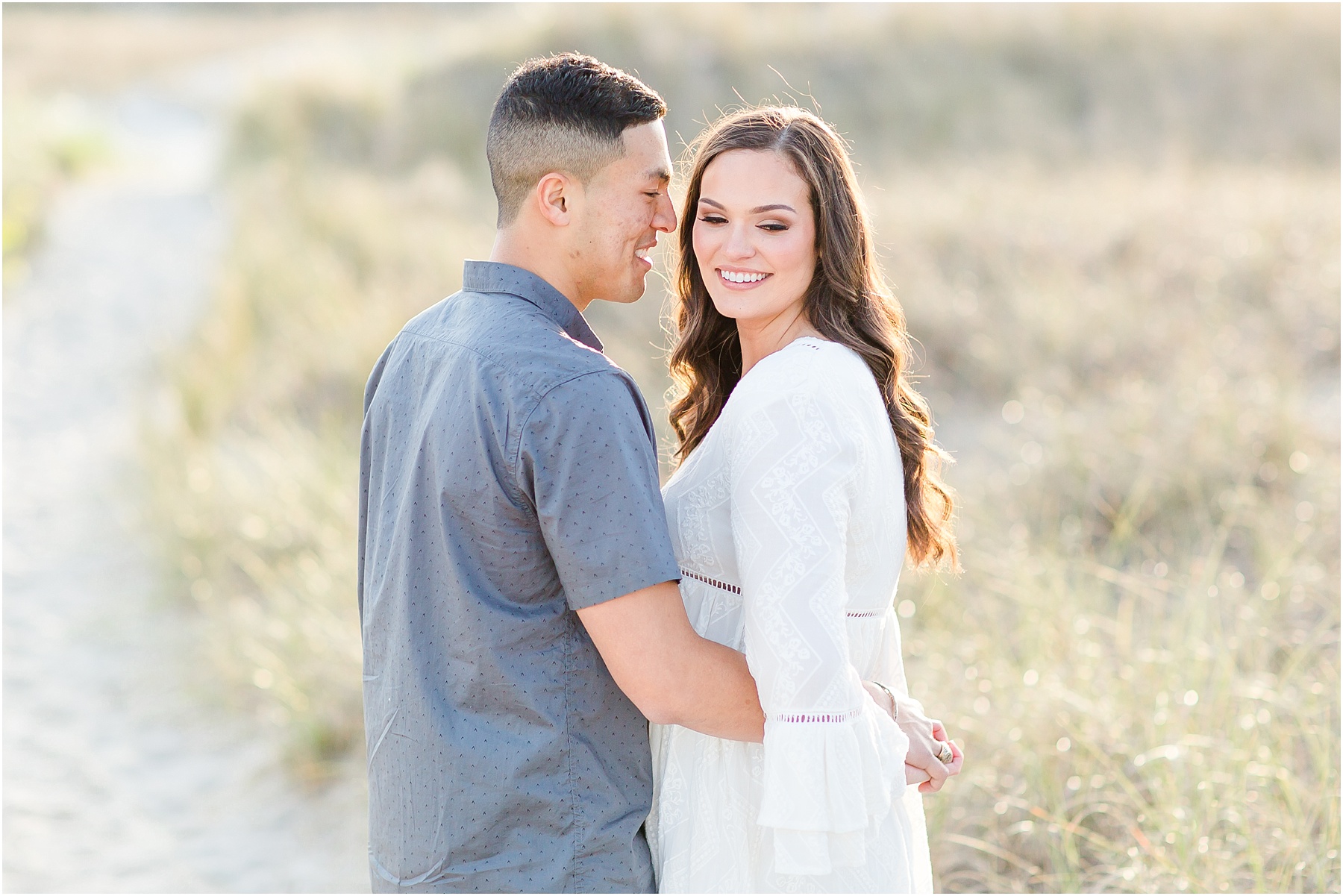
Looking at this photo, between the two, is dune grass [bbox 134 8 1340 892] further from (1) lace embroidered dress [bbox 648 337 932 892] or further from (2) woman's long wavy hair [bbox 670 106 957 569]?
(1) lace embroidered dress [bbox 648 337 932 892]

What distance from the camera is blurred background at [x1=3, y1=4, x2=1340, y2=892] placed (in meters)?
3.27

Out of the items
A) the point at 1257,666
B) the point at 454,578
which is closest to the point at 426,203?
the point at 1257,666

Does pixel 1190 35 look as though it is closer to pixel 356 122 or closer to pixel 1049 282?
pixel 1049 282

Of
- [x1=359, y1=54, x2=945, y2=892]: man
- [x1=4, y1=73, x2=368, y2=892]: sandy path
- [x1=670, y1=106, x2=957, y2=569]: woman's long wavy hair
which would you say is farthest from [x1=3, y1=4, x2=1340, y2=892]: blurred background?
[x1=359, y1=54, x2=945, y2=892]: man

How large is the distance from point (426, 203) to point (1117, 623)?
973 centimetres

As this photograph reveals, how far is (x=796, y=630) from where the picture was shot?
1.71 m

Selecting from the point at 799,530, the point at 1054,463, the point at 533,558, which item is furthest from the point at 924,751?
the point at 1054,463

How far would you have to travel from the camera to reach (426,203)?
11.9 meters

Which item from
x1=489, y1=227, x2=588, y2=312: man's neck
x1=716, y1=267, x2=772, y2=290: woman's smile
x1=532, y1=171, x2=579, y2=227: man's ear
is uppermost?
x1=532, y1=171, x2=579, y2=227: man's ear

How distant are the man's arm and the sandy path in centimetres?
255

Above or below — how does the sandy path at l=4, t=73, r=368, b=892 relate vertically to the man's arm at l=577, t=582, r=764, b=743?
below

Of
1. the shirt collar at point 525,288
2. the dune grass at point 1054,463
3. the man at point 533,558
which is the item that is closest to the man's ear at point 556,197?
the man at point 533,558

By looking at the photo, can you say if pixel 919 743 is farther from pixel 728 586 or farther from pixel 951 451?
pixel 951 451

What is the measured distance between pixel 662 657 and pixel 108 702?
4.31 meters
